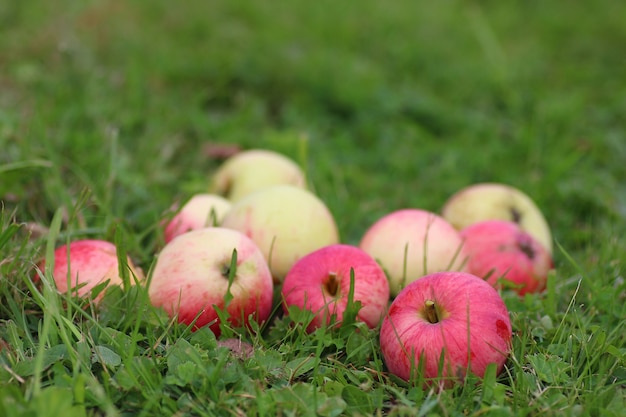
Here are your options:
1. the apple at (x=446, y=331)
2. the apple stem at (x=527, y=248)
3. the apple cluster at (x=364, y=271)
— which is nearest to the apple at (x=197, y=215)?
the apple cluster at (x=364, y=271)

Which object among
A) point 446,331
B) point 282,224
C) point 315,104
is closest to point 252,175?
point 282,224

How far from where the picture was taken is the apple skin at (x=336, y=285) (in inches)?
78.6

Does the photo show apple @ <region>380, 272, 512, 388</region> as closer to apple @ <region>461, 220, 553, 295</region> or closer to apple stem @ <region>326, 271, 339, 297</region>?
apple stem @ <region>326, 271, 339, 297</region>

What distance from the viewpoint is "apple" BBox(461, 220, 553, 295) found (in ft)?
7.93

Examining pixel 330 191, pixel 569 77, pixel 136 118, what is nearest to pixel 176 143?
pixel 136 118

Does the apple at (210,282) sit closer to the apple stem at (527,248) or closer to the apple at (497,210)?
the apple stem at (527,248)

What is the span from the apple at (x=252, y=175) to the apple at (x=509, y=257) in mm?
952

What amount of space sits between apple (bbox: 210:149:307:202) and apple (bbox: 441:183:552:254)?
0.73 metres

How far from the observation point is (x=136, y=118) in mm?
3549

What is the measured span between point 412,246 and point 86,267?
1081 millimetres

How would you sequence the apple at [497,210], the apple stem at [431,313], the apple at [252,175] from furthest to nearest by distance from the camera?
the apple at [252,175]
the apple at [497,210]
the apple stem at [431,313]

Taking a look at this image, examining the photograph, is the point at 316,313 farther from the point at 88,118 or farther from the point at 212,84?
the point at 212,84

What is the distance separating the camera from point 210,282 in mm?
1989

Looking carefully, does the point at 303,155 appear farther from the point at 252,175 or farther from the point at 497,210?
the point at 497,210
